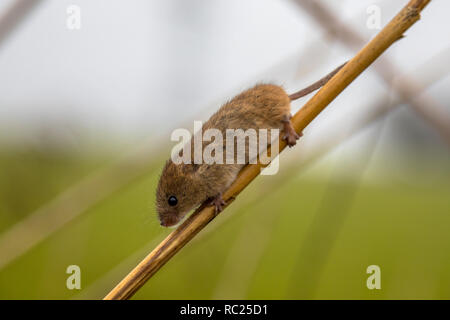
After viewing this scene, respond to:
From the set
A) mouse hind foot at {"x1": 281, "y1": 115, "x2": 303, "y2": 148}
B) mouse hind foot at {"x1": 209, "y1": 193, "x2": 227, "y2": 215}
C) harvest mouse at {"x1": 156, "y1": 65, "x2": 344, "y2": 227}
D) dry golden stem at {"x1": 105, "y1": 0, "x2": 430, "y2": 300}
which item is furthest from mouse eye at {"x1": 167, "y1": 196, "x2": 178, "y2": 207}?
mouse hind foot at {"x1": 281, "y1": 115, "x2": 303, "y2": 148}

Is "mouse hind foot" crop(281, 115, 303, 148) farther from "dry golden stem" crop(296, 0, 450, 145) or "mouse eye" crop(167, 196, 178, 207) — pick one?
"mouse eye" crop(167, 196, 178, 207)

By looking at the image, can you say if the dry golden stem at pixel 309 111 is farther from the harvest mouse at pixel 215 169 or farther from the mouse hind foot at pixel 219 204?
the harvest mouse at pixel 215 169

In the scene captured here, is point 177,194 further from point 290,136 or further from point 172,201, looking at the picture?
point 290,136

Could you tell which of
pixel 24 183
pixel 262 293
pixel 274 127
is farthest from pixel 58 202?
pixel 262 293

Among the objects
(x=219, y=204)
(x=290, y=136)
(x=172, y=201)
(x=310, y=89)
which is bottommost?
(x=219, y=204)

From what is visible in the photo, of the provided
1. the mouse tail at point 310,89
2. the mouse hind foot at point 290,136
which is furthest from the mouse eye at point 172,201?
the mouse tail at point 310,89

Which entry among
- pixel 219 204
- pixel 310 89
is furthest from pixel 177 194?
pixel 310 89
